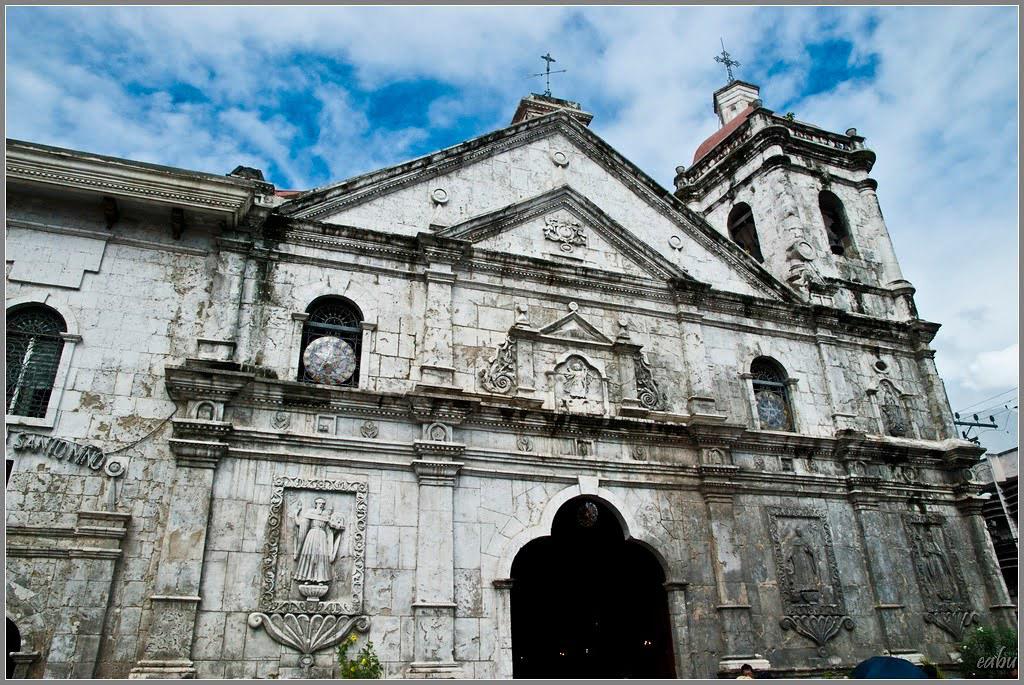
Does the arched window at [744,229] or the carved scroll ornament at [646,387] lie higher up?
the arched window at [744,229]

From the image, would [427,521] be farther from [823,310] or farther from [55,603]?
[823,310]

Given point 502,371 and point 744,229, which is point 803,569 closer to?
point 502,371

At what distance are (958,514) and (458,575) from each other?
11278 mm

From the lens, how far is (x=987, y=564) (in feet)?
49.6

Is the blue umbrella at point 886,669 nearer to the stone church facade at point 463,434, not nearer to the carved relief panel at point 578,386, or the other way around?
the stone church facade at point 463,434

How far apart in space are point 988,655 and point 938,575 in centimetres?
163

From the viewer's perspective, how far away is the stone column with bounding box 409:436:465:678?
34.3ft

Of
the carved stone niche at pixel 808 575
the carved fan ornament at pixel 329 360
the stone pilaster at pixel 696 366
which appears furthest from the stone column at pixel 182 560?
the carved stone niche at pixel 808 575

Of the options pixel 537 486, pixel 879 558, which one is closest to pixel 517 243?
pixel 537 486

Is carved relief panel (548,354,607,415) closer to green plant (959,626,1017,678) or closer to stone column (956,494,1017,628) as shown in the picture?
green plant (959,626,1017,678)

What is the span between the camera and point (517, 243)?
1438cm

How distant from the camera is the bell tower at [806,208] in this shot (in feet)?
57.5

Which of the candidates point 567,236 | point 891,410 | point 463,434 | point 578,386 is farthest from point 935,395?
point 463,434

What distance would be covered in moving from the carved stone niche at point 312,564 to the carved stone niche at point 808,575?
7.58 m
